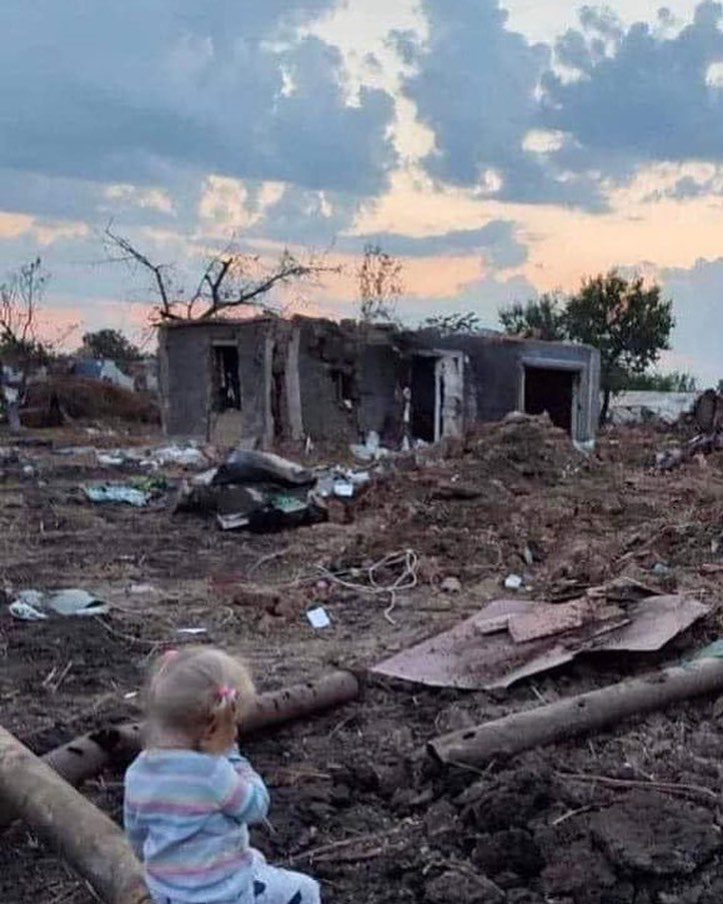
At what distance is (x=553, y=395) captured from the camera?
2372 centimetres

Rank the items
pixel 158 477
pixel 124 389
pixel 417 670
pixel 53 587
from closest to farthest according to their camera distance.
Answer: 1. pixel 417 670
2. pixel 53 587
3. pixel 158 477
4. pixel 124 389

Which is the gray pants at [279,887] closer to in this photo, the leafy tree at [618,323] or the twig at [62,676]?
the twig at [62,676]

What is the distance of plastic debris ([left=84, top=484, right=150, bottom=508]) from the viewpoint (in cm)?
1473

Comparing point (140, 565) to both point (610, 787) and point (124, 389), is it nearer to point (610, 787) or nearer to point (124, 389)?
point (610, 787)

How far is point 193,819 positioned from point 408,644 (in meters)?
4.40

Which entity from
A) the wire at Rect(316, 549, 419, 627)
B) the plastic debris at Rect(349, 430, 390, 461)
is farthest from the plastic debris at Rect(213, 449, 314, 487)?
the plastic debris at Rect(349, 430, 390, 461)

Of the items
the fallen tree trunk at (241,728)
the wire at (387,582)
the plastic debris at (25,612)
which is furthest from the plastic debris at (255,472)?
the fallen tree trunk at (241,728)

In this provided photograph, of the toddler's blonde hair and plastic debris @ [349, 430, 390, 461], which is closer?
the toddler's blonde hair

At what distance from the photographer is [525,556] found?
10758 millimetres

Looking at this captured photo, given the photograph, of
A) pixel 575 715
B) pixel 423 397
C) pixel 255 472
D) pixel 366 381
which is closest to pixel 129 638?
pixel 575 715

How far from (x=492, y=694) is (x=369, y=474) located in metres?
9.91

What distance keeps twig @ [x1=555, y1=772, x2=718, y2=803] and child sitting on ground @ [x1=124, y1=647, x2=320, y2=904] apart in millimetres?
1866

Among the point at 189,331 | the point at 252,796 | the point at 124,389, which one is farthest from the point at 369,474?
the point at 124,389

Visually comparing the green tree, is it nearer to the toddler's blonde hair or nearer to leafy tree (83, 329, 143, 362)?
leafy tree (83, 329, 143, 362)
